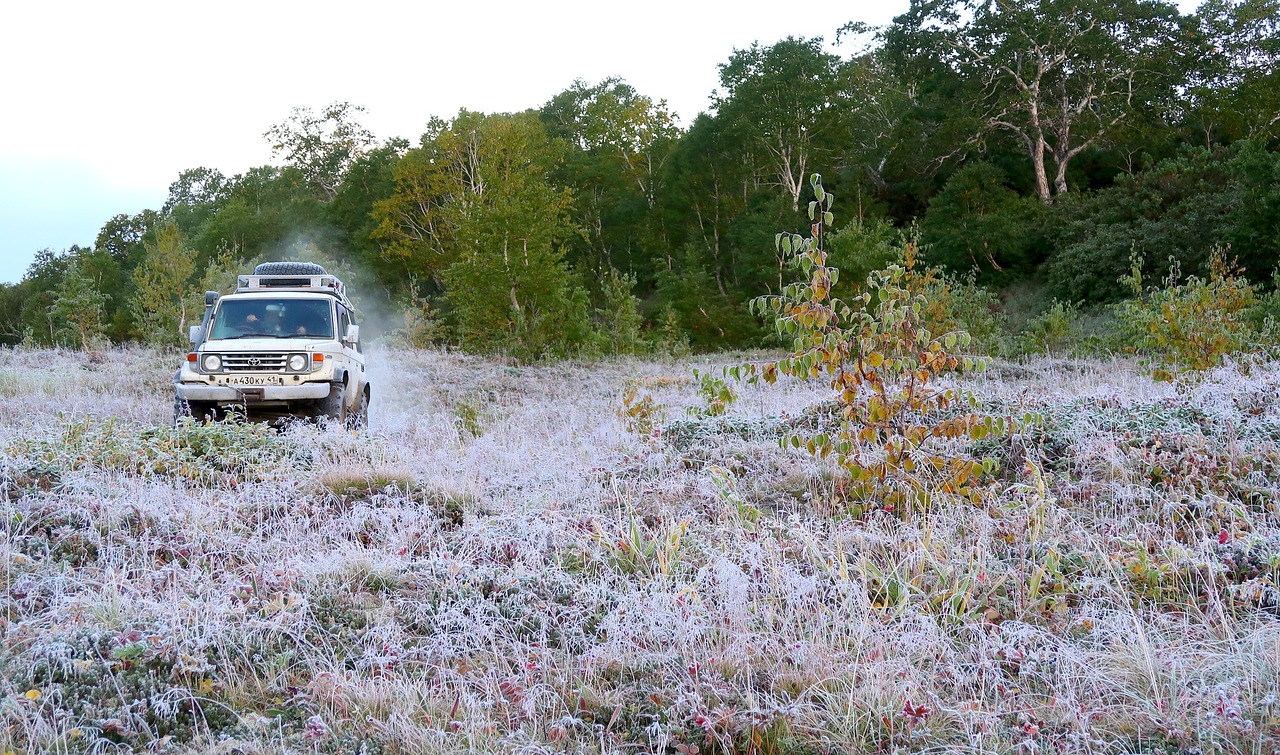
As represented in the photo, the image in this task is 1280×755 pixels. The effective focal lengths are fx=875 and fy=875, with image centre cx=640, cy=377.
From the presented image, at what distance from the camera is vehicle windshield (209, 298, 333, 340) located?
10695 mm

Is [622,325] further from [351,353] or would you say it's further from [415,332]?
[351,353]

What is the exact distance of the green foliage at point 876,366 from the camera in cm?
491

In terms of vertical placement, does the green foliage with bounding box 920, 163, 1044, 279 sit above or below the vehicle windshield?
above

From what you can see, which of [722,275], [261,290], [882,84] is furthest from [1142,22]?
[261,290]

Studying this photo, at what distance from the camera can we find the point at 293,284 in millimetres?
12289

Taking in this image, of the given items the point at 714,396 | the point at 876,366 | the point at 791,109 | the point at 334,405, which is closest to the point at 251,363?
the point at 334,405

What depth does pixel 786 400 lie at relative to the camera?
11.0 meters

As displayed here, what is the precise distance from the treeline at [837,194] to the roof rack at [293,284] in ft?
30.9

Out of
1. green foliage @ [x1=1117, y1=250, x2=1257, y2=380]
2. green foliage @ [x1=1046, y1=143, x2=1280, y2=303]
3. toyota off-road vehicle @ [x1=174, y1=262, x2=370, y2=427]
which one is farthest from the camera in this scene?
green foliage @ [x1=1046, y1=143, x2=1280, y2=303]

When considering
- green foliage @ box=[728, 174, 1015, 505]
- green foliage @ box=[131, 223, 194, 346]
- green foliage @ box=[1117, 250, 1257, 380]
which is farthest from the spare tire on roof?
green foliage @ box=[131, 223, 194, 346]

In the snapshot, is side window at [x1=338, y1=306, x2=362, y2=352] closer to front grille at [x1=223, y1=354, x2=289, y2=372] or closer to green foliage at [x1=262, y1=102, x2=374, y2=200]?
front grille at [x1=223, y1=354, x2=289, y2=372]

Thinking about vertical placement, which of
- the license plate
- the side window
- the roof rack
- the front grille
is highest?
the roof rack

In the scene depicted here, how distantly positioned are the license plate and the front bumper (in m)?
0.05

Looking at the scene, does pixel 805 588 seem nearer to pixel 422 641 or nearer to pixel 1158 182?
pixel 422 641
